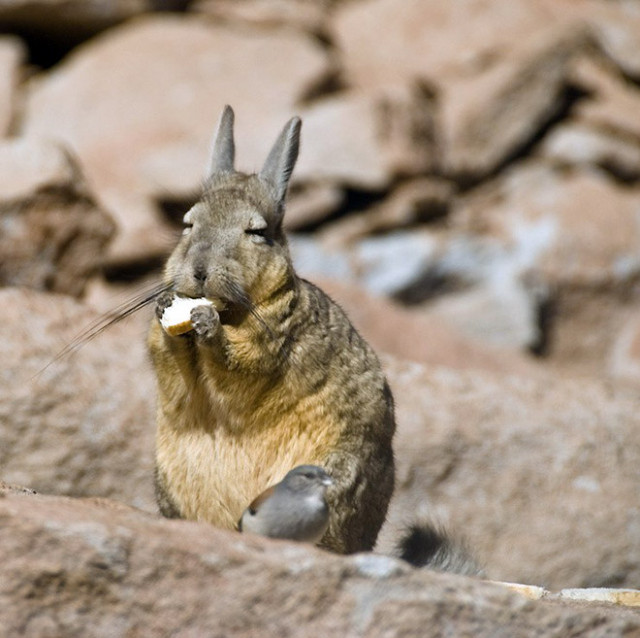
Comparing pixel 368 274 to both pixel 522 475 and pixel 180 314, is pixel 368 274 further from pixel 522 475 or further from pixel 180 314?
pixel 180 314

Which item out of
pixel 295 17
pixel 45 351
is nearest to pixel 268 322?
pixel 45 351

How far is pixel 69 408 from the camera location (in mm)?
8078

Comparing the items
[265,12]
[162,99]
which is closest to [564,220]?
[265,12]

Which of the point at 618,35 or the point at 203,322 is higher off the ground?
the point at 618,35

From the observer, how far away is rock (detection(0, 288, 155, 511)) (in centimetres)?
789

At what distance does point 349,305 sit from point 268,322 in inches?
199

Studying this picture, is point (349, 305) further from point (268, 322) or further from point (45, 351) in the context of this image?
point (268, 322)

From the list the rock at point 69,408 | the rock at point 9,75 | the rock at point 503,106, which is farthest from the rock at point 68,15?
the rock at point 69,408

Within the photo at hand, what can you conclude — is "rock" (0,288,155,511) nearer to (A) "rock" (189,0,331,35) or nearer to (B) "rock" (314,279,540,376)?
(B) "rock" (314,279,540,376)

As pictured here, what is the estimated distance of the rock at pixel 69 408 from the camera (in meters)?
7.89

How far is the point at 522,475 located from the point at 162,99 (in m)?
8.15

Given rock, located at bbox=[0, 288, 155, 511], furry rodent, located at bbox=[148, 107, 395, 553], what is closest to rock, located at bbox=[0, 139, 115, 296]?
rock, located at bbox=[0, 288, 155, 511]

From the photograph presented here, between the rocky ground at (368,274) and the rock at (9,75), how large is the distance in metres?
0.03

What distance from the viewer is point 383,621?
4.23m
